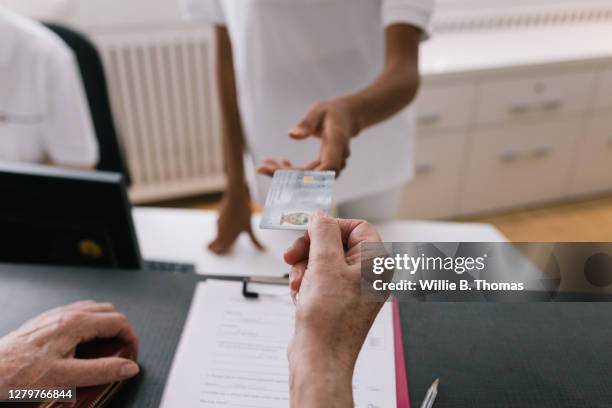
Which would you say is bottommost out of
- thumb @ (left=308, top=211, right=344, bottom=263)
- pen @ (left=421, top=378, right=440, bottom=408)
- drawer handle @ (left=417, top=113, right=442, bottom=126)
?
pen @ (left=421, top=378, right=440, bottom=408)

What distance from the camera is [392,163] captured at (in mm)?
1373

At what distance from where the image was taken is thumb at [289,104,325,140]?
2.70 feet

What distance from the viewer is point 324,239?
56 centimetres

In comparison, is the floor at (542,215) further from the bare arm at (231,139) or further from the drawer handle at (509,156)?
the bare arm at (231,139)

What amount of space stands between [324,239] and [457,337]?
1.21 feet

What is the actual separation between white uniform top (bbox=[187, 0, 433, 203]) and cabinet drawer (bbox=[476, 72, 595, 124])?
1056 mm

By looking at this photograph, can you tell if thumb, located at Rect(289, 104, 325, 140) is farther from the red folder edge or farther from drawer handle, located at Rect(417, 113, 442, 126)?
drawer handle, located at Rect(417, 113, 442, 126)

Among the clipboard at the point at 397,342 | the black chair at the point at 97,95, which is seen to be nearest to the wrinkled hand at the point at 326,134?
the clipboard at the point at 397,342

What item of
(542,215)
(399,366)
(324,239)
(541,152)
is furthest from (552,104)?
(324,239)

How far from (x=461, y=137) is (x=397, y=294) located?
1.89m

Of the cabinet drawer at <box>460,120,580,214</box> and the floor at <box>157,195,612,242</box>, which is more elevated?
the cabinet drawer at <box>460,120,580,214</box>

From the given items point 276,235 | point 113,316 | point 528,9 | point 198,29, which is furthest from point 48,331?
point 528,9

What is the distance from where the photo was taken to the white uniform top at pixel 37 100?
1.34 meters

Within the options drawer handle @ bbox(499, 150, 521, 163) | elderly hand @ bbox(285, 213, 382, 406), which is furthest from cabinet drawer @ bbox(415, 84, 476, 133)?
elderly hand @ bbox(285, 213, 382, 406)
